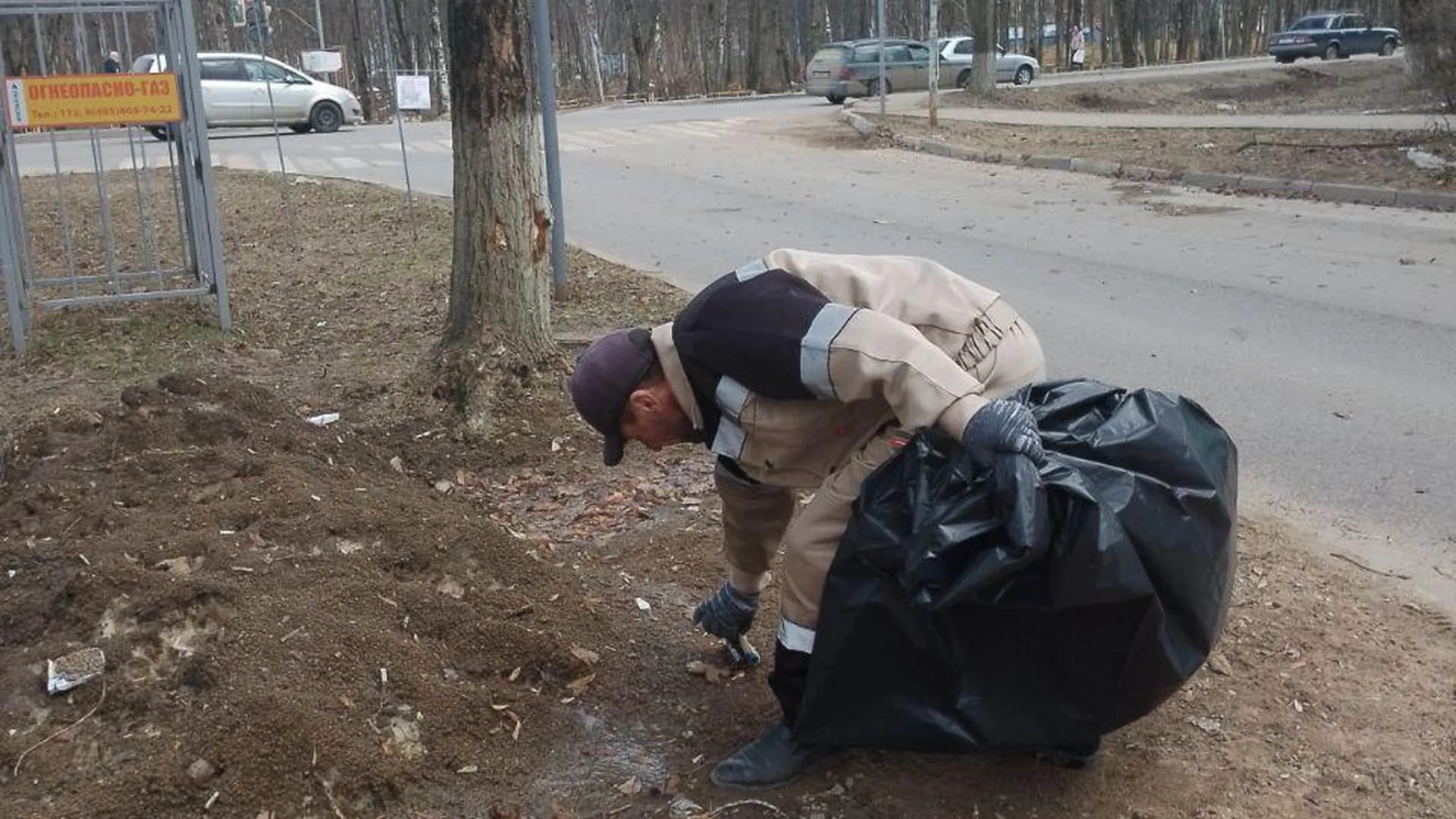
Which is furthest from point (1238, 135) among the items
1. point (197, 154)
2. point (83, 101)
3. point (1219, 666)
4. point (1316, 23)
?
point (1316, 23)

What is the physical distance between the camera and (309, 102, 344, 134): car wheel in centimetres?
2567

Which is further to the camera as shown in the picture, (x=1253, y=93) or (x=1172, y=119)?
(x=1253, y=93)

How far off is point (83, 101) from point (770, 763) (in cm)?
617

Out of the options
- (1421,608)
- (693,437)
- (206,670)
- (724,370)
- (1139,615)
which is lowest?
(1421,608)

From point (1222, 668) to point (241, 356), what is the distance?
5.53 metres

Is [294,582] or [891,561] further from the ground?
[891,561]

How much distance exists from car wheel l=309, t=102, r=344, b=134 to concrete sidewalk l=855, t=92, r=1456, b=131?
394 inches

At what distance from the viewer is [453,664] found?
324 centimetres

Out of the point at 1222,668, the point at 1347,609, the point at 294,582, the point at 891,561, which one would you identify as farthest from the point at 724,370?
the point at 1347,609

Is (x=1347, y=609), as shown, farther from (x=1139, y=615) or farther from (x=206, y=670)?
(x=206, y=670)

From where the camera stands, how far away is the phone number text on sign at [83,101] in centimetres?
721

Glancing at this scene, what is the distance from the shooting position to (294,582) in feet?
11.0

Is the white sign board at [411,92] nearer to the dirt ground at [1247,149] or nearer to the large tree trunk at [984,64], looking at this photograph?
the dirt ground at [1247,149]

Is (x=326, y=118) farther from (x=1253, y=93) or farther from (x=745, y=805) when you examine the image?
(x=745, y=805)
